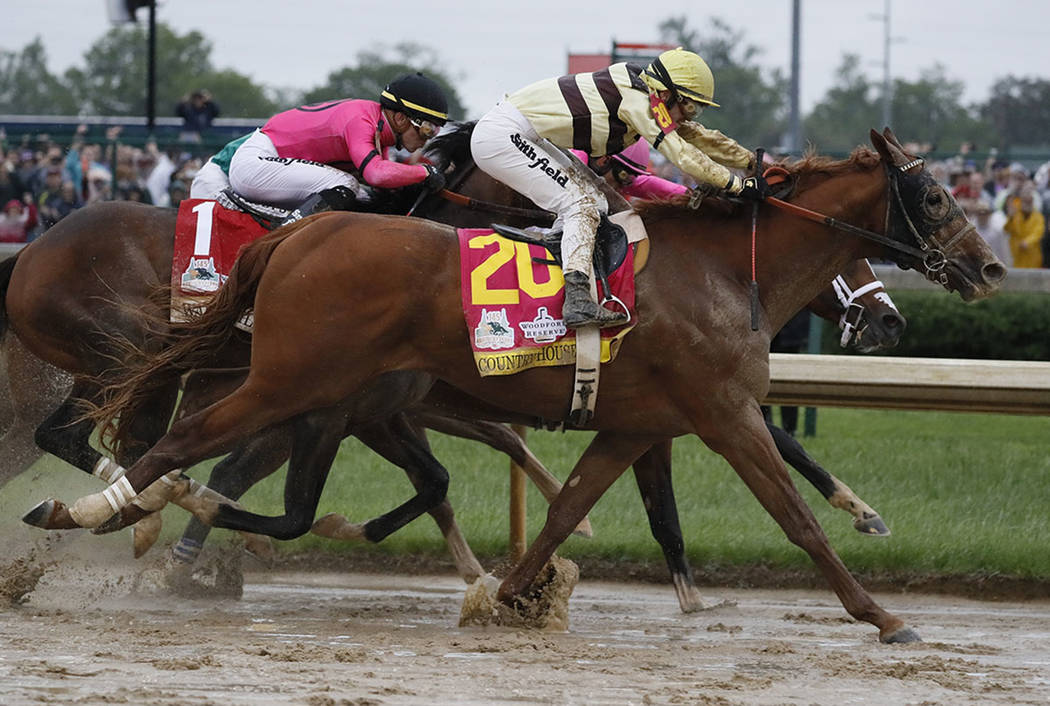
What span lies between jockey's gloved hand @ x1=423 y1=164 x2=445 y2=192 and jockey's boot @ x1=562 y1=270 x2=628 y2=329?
1122 millimetres

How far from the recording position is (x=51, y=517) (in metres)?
5.96

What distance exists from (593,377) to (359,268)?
3.38ft

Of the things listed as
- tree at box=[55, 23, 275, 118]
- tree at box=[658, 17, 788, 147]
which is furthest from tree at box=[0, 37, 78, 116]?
tree at box=[658, 17, 788, 147]

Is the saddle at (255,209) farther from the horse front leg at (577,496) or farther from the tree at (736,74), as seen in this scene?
the tree at (736,74)

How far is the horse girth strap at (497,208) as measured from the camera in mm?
6625

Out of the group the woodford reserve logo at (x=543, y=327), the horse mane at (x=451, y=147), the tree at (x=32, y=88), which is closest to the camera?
the woodford reserve logo at (x=543, y=327)

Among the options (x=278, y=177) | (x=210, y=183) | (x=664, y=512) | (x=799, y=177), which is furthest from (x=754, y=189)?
(x=210, y=183)

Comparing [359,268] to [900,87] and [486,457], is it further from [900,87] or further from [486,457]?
[900,87]

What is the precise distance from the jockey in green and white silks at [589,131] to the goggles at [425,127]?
0.45 m

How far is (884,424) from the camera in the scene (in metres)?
12.6

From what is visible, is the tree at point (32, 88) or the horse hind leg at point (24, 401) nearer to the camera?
the horse hind leg at point (24, 401)

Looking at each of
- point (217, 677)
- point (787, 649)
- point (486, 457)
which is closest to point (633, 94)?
point (787, 649)

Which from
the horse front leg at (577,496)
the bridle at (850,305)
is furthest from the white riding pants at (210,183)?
the bridle at (850,305)

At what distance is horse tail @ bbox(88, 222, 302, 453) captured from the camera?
19.9ft
